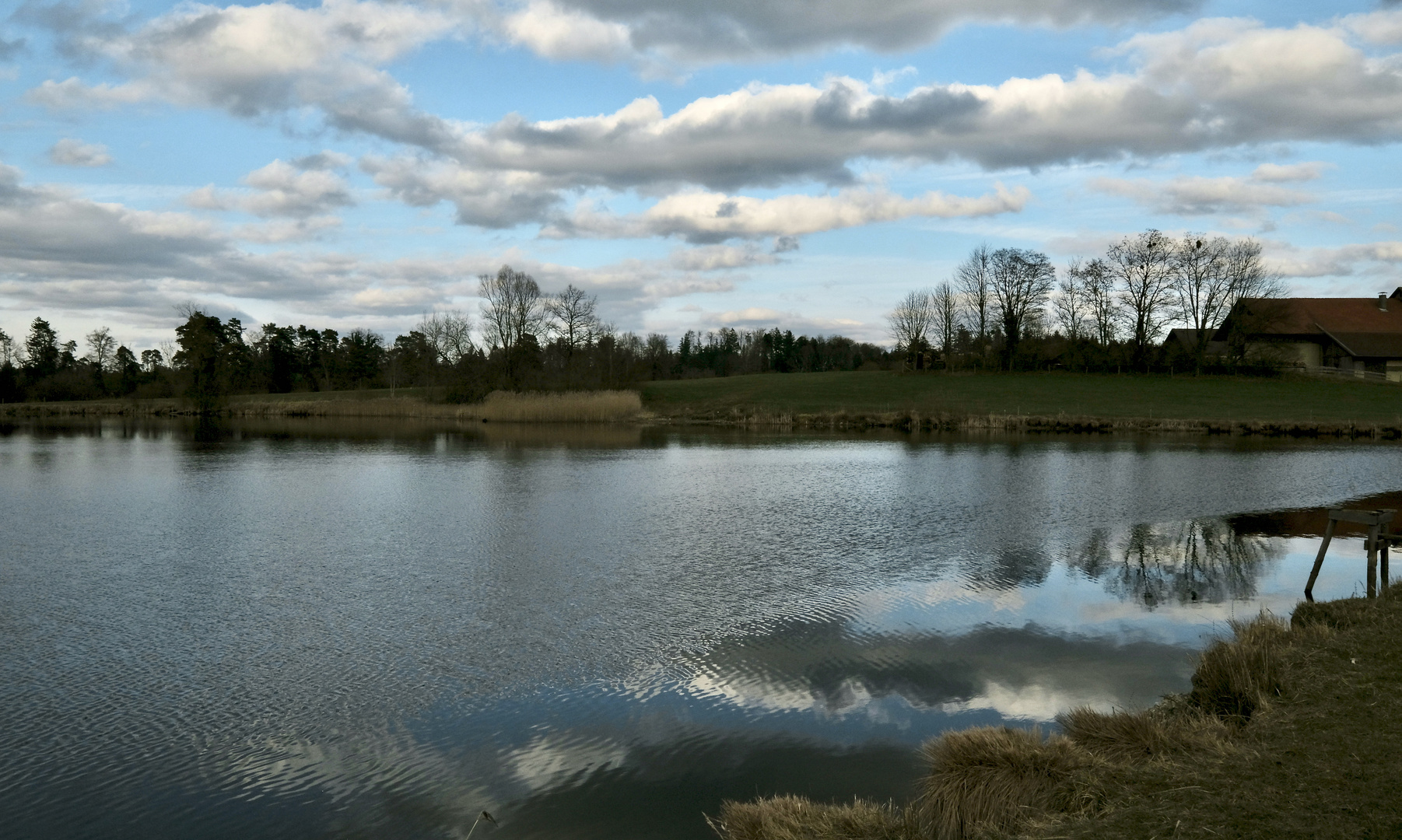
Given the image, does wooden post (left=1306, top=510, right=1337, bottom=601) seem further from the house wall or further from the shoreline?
the house wall

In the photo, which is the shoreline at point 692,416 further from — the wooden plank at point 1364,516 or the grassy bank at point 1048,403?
the wooden plank at point 1364,516

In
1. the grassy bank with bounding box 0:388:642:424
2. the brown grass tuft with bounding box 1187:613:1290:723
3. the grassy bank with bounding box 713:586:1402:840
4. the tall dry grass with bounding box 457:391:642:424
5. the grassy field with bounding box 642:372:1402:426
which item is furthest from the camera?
the grassy bank with bounding box 0:388:642:424

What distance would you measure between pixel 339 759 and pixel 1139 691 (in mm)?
6503

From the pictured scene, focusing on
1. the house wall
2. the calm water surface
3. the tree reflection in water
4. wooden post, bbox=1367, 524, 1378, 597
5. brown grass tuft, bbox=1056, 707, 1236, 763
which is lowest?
the tree reflection in water

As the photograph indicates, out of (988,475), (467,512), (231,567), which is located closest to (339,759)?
(231,567)

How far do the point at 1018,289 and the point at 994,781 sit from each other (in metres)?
67.4

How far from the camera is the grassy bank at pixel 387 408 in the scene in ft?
172

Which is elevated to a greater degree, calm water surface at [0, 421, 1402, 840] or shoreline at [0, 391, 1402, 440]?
shoreline at [0, 391, 1402, 440]

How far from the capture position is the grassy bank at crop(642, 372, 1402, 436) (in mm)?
44406

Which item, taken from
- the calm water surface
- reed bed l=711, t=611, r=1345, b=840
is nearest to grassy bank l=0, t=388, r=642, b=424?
Answer: the calm water surface

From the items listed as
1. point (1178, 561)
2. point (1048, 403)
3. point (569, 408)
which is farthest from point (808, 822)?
point (1048, 403)

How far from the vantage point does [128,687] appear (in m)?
7.89

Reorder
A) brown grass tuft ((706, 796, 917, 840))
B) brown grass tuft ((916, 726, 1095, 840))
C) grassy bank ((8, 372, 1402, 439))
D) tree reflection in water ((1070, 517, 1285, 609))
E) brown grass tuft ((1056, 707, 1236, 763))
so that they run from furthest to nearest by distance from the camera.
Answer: grassy bank ((8, 372, 1402, 439))
tree reflection in water ((1070, 517, 1285, 609))
brown grass tuft ((1056, 707, 1236, 763))
brown grass tuft ((916, 726, 1095, 840))
brown grass tuft ((706, 796, 917, 840))

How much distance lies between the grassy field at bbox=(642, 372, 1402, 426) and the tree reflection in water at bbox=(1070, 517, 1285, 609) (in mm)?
30947
